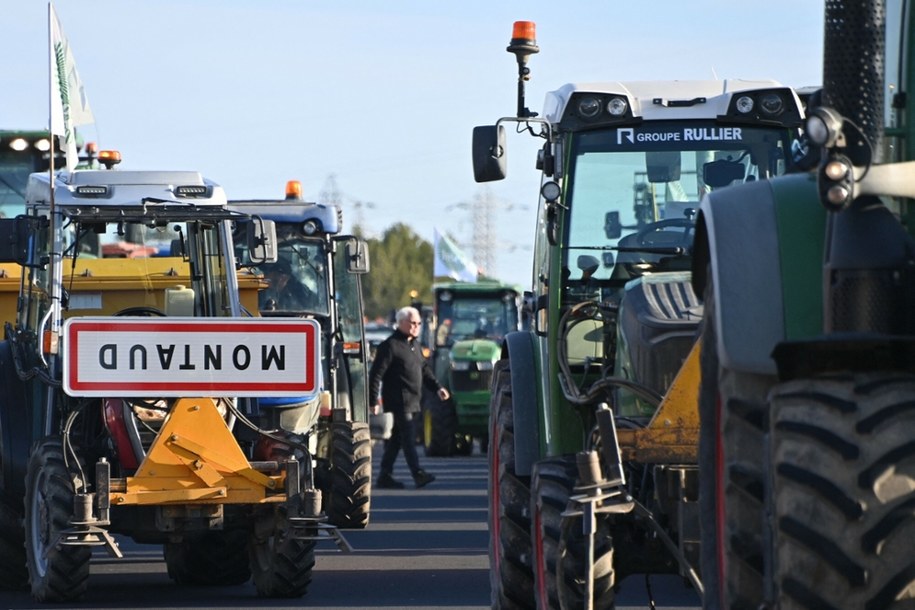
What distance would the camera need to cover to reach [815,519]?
5.10m

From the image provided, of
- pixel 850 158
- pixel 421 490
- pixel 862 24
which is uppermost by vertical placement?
pixel 862 24

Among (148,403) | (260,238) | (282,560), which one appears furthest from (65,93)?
(282,560)

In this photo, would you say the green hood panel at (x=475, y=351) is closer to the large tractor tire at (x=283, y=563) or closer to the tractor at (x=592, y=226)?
the large tractor tire at (x=283, y=563)

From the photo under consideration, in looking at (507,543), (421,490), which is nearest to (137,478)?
(507,543)

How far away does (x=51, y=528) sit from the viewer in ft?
38.8

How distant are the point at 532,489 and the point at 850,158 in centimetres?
372

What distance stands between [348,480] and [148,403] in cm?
378

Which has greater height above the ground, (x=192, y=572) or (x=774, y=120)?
(x=774, y=120)

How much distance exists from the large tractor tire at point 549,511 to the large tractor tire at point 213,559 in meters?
4.59

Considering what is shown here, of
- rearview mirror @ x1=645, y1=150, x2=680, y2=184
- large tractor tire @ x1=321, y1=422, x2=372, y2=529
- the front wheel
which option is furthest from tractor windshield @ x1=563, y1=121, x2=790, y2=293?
large tractor tire @ x1=321, y1=422, x2=372, y2=529

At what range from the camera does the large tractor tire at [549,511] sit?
8.76 m

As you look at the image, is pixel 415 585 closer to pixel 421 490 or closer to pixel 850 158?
pixel 850 158

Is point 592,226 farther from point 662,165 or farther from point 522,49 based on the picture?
point 522,49

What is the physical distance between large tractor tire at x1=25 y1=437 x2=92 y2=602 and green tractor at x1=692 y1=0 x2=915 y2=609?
240 inches
